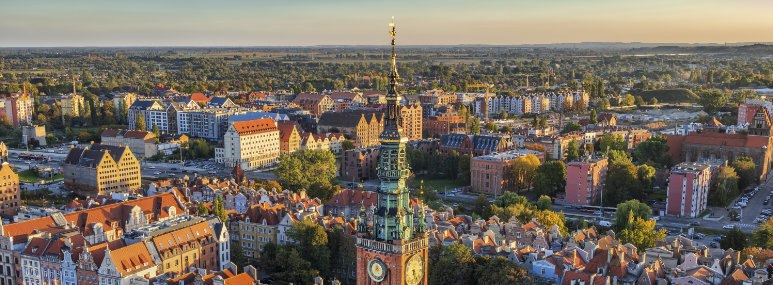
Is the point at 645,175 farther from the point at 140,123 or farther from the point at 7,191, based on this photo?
the point at 140,123

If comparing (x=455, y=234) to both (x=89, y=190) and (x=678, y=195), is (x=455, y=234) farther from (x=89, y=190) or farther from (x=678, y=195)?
(x=89, y=190)

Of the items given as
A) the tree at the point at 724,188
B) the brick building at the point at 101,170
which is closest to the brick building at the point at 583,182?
the tree at the point at 724,188

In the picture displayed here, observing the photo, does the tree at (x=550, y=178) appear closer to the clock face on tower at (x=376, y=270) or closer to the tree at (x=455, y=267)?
the tree at (x=455, y=267)

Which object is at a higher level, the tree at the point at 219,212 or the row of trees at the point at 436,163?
the tree at the point at 219,212

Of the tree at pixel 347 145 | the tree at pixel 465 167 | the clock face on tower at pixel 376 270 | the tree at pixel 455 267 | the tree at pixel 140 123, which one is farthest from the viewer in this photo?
the tree at pixel 140 123

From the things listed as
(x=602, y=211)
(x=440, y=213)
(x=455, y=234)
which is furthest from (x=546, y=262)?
(x=602, y=211)

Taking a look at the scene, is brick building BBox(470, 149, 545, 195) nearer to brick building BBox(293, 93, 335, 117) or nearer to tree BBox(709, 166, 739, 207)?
tree BBox(709, 166, 739, 207)
